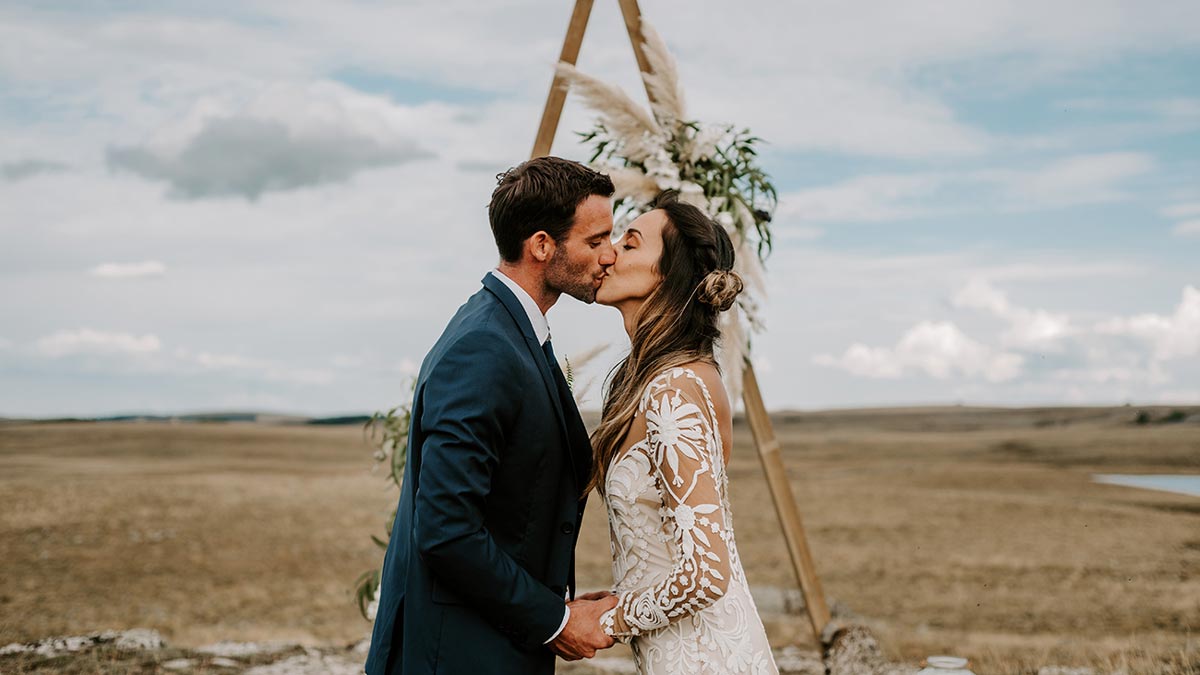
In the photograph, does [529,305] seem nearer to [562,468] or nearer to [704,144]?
[562,468]

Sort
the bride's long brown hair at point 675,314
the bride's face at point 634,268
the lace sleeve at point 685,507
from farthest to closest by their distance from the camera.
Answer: the bride's face at point 634,268
the bride's long brown hair at point 675,314
the lace sleeve at point 685,507

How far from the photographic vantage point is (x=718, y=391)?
3.06m

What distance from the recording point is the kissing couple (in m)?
2.68

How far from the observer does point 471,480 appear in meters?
2.60

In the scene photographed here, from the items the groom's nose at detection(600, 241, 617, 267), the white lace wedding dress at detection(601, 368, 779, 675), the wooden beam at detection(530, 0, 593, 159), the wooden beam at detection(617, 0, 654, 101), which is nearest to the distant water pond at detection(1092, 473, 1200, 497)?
the wooden beam at detection(617, 0, 654, 101)

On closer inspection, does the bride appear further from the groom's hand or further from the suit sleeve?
the suit sleeve

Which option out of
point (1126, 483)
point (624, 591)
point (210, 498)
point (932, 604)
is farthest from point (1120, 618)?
point (1126, 483)

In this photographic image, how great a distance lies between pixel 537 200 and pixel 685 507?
36.5 inches

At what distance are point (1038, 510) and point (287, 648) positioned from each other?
21.1 meters

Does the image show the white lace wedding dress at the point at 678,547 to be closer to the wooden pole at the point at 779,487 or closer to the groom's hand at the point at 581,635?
the groom's hand at the point at 581,635

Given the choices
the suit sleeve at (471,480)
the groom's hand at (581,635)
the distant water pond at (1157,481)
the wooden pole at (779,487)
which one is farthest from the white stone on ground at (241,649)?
the distant water pond at (1157,481)

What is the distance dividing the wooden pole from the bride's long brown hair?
197 cm

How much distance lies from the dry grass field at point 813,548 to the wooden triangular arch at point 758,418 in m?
1.77

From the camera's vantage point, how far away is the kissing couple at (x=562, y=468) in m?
2.68
